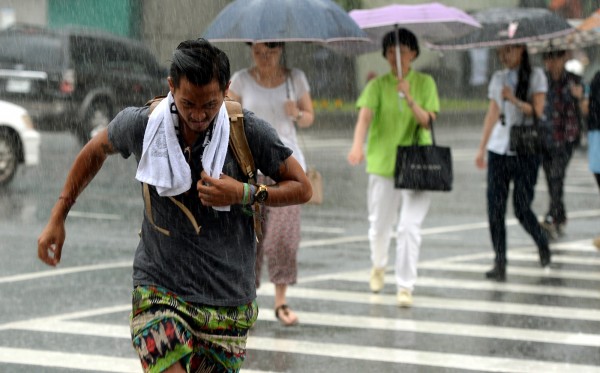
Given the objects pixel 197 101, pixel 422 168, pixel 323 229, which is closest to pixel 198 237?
pixel 197 101

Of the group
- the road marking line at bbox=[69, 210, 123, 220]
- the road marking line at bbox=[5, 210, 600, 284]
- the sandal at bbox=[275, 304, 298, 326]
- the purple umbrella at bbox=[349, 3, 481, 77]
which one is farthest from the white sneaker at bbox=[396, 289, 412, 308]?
the road marking line at bbox=[69, 210, 123, 220]

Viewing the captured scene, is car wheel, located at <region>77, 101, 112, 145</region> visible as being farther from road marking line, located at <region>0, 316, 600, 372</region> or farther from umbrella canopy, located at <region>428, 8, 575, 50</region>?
road marking line, located at <region>0, 316, 600, 372</region>

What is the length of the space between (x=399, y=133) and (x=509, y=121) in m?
1.43

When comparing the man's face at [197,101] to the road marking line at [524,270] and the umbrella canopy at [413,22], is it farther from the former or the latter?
the road marking line at [524,270]

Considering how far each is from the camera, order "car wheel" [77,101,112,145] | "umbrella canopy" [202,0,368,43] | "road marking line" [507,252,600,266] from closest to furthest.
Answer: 1. "umbrella canopy" [202,0,368,43]
2. "road marking line" [507,252,600,266]
3. "car wheel" [77,101,112,145]

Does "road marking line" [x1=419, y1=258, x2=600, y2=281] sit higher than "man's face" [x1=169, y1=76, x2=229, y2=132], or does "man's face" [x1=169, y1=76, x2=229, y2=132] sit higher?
"man's face" [x1=169, y1=76, x2=229, y2=132]

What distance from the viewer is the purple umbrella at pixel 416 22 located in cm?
909

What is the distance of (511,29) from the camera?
9.98 meters

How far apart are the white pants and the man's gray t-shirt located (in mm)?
4481

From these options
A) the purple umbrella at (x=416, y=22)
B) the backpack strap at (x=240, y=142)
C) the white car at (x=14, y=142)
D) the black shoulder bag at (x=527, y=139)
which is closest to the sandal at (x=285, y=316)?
the purple umbrella at (x=416, y=22)

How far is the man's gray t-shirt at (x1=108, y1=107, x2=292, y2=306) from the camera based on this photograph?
14.6 feet

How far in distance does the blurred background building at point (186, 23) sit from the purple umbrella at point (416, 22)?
873 inches

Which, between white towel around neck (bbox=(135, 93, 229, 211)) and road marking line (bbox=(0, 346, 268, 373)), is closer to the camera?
white towel around neck (bbox=(135, 93, 229, 211))

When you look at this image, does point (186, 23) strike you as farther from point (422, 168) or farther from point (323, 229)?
point (422, 168)
